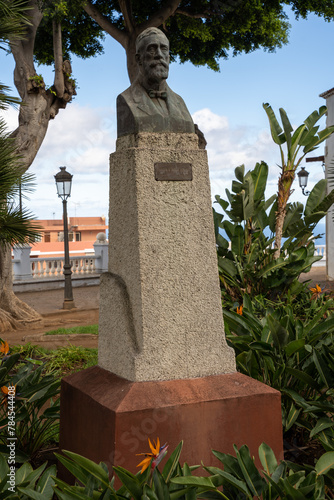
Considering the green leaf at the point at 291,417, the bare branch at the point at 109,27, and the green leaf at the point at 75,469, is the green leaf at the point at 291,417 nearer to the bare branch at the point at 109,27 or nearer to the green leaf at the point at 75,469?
the green leaf at the point at 75,469

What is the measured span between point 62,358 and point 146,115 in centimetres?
501

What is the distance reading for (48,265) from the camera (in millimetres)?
22750

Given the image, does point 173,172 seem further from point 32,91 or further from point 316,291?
point 32,91

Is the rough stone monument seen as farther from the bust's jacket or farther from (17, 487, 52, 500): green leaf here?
(17, 487, 52, 500): green leaf

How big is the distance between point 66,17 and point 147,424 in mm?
13542

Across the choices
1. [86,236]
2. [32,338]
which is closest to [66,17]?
[32,338]

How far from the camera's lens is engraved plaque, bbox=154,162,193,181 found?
3.65 meters

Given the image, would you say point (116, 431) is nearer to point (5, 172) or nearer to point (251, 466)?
point (251, 466)

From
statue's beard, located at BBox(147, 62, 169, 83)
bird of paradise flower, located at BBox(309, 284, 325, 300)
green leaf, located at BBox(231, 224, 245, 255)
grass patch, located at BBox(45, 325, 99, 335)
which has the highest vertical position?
statue's beard, located at BBox(147, 62, 169, 83)

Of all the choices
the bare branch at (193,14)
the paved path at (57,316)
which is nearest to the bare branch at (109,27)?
the bare branch at (193,14)

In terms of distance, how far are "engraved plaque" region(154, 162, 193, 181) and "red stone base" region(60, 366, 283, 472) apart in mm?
1319

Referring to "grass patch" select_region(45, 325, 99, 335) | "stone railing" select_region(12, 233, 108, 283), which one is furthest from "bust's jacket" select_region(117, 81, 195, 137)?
"stone railing" select_region(12, 233, 108, 283)

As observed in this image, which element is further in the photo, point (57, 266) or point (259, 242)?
point (57, 266)

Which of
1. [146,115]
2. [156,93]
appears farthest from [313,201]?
[146,115]
